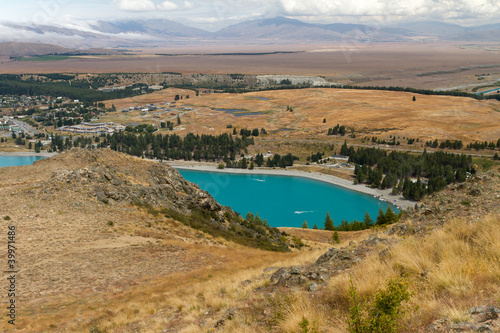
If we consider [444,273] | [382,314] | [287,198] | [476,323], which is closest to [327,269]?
[444,273]

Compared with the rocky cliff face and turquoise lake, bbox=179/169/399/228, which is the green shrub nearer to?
the rocky cliff face

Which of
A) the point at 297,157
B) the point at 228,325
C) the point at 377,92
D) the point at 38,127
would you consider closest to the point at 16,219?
the point at 228,325

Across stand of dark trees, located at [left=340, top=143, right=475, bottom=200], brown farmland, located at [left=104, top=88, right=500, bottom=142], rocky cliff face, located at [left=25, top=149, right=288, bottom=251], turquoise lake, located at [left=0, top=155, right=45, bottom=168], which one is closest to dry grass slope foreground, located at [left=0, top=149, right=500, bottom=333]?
rocky cliff face, located at [left=25, top=149, right=288, bottom=251]

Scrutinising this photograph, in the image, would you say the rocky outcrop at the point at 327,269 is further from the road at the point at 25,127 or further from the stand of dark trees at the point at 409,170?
the road at the point at 25,127

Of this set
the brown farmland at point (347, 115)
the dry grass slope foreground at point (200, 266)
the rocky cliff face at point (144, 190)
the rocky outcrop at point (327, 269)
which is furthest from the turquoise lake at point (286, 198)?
the rocky outcrop at point (327, 269)

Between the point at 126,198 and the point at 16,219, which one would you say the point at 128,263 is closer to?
the point at 16,219
